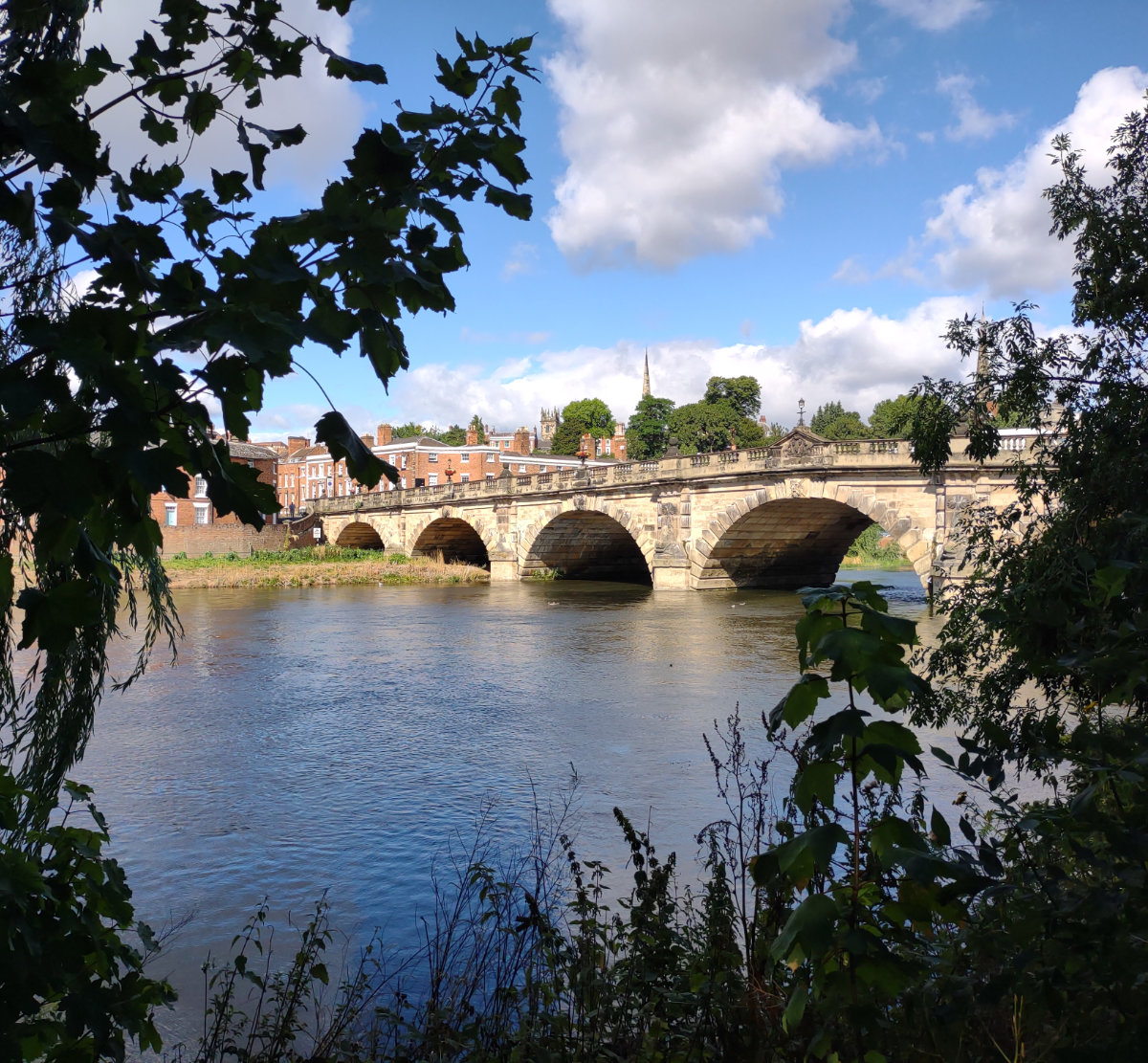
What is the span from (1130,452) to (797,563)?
30.8 m

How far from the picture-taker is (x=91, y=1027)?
2100 millimetres

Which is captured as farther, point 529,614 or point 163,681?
point 529,614

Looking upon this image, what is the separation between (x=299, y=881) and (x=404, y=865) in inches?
30.6

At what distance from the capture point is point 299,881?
6762mm

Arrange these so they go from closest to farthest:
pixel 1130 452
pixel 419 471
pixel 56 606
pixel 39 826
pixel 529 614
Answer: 1. pixel 56 606
2. pixel 39 826
3. pixel 1130 452
4. pixel 529 614
5. pixel 419 471

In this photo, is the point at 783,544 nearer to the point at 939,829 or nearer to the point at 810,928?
the point at 939,829

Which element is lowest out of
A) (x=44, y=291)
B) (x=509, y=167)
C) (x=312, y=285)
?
(x=312, y=285)

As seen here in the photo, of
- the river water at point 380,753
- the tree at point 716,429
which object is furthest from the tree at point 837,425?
the river water at point 380,753

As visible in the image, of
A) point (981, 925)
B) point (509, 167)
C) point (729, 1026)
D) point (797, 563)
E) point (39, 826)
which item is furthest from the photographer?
point (797, 563)

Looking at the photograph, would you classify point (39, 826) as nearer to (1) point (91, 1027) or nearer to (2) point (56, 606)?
(1) point (91, 1027)

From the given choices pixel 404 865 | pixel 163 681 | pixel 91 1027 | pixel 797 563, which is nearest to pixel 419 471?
pixel 797 563

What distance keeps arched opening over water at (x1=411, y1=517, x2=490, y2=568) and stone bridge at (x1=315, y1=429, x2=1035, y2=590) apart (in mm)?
126

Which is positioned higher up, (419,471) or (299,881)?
(419,471)

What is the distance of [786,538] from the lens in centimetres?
3400
